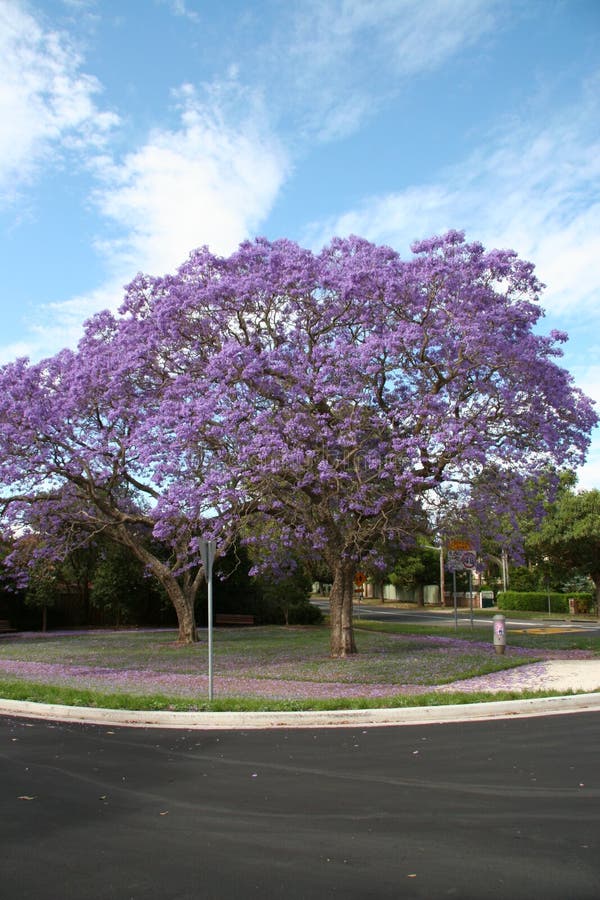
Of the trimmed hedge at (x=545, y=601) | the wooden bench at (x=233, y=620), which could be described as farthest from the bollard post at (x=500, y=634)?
the trimmed hedge at (x=545, y=601)

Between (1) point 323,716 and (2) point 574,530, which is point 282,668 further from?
(2) point 574,530

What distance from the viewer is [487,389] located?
17.3 meters

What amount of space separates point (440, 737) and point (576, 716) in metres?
2.61

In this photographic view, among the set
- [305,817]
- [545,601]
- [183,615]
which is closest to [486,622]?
[545,601]

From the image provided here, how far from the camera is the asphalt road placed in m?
4.62

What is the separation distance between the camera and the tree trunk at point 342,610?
1862cm

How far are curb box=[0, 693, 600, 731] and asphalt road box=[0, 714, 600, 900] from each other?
4.05ft

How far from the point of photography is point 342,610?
18828 mm

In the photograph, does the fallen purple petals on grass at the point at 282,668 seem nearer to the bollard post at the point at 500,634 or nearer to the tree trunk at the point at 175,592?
the bollard post at the point at 500,634

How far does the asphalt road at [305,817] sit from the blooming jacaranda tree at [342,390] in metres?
7.86

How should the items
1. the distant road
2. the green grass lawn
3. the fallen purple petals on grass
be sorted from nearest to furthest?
the green grass lawn, the fallen purple petals on grass, the distant road

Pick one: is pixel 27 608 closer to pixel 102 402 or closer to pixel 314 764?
pixel 102 402

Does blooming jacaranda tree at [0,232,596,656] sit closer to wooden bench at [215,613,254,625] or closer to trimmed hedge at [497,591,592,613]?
wooden bench at [215,613,254,625]

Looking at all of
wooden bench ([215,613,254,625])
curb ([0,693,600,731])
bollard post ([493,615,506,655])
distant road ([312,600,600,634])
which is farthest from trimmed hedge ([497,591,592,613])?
curb ([0,693,600,731])
